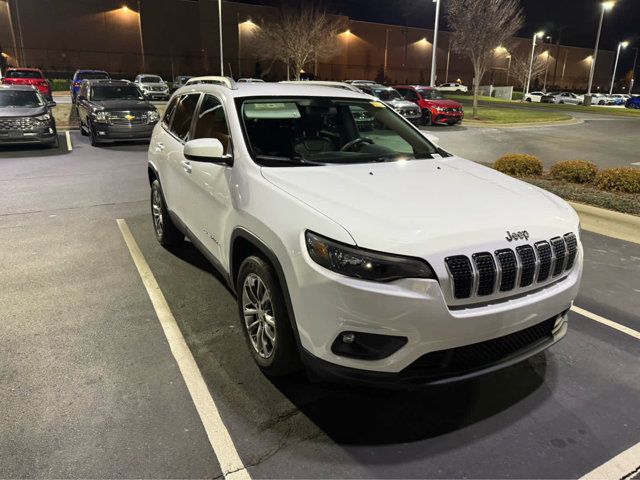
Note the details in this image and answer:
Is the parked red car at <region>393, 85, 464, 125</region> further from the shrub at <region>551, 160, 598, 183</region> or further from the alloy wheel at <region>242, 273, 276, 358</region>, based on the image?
the alloy wheel at <region>242, 273, 276, 358</region>

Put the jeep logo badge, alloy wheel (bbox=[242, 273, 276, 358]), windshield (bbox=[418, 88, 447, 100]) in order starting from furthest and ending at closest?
windshield (bbox=[418, 88, 447, 100]) < alloy wheel (bbox=[242, 273, 276, 358]) < the jeep logo badge

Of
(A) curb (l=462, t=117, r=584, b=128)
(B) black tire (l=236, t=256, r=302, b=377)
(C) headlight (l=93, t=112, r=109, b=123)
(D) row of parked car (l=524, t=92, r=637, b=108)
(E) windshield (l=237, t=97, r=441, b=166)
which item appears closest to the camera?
(B) black tire (l=236, t=256, r=302, b=377)

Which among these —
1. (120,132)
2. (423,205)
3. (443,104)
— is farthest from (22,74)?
(423,205)

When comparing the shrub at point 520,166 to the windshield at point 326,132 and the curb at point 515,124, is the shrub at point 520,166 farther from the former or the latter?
the curb at point 515,124

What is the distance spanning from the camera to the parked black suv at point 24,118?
12.8m

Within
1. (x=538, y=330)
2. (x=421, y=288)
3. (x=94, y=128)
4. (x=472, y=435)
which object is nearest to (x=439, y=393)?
(x=472, y=435)

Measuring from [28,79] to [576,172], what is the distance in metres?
27.9

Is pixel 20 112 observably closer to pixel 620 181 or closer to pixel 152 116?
pixel 152 116

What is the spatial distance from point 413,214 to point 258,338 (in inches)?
52.7

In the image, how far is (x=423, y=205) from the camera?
9.28 ft

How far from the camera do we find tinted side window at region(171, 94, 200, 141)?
472 centimetres

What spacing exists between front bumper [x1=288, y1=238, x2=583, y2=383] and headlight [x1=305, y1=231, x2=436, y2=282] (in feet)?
0.11

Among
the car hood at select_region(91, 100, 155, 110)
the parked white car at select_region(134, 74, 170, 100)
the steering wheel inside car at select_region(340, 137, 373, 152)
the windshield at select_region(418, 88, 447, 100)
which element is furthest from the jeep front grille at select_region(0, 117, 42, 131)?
the parked white car at select_region(134, 74, 170, 100)

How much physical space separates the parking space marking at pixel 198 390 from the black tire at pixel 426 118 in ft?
62.0
